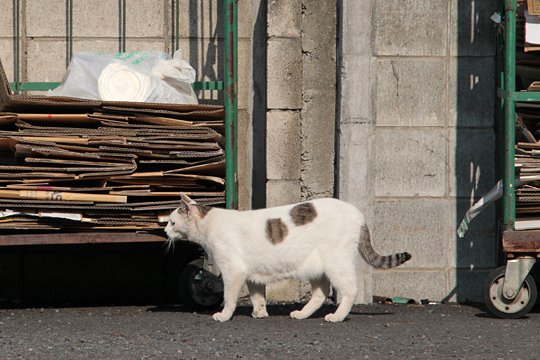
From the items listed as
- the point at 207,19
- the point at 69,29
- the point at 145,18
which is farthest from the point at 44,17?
the point at 207,19

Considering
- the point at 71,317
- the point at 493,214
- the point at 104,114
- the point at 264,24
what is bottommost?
the point at 71,317

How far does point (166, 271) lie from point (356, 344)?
2.28m

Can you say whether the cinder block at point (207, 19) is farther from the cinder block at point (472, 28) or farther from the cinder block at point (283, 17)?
the cinder block at point (472, 28)

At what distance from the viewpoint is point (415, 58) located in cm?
743

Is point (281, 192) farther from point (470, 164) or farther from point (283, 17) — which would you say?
point (470, 164)

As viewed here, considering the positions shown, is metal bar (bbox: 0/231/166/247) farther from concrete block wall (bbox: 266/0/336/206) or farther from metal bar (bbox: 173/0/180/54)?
metal bar (bbox: 173/0/180/54)

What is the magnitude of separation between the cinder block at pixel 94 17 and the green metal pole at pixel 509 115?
8.39ft

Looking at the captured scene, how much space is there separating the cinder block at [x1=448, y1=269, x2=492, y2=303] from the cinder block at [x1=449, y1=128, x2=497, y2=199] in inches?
19.1

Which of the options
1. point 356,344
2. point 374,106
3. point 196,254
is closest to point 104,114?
point 196,254

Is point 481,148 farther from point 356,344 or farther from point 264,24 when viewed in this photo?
point 356,344

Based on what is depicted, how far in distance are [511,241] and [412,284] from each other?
958 mm

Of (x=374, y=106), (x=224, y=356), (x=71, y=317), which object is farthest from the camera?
(x=374, y=106)

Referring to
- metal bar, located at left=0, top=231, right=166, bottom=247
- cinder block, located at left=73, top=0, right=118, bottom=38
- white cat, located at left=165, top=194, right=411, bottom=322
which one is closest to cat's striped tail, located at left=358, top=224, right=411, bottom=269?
white cat, located at left=165, top=194, right=411, bottom=322

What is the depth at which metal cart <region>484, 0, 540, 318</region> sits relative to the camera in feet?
22.0
